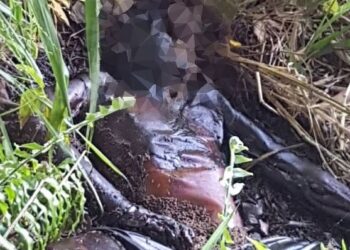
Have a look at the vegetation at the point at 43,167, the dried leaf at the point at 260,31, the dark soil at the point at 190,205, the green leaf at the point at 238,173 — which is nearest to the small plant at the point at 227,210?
the green leaf at the point at 238,173

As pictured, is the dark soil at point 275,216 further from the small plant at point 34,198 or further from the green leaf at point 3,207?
the green leaf at point 3,207

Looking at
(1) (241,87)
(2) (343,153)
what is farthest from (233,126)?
(2) (343,153)

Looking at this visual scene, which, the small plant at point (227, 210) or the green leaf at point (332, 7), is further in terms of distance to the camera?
the green leaf at point (332, 7)

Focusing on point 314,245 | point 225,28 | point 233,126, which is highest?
point 225,28

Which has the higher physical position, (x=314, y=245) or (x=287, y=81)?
(x=287, y=81)

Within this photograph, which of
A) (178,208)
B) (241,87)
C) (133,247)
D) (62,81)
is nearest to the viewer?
(62,81)

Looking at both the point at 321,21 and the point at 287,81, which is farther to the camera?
the point at 321,21

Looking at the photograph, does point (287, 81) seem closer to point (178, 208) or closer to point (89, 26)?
point (178, 208)

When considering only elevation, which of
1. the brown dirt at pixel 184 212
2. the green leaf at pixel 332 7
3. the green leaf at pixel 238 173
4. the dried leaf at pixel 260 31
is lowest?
the brown dirt at pixel 184 212

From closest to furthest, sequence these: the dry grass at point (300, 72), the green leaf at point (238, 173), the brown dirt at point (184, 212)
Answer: the green leaf at point (238, 173) < the brown dirt at point (184, 212) < the dry grass at point (300, 72)
